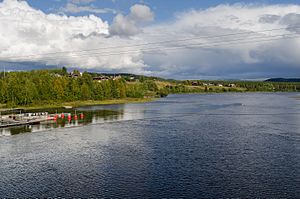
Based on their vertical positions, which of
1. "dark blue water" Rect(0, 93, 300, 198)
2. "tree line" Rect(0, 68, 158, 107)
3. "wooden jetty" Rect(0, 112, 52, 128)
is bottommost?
"dark blue water" Rect(0, 93, 300, 198)

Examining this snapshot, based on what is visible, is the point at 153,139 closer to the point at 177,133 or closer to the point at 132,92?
the point at 177,133

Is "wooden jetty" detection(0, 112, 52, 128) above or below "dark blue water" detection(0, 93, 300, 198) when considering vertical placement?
above

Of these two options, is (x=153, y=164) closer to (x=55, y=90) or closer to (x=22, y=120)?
(x=22, y=120)

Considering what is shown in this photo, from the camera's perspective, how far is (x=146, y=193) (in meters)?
29.0

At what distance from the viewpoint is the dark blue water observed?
29.8 m

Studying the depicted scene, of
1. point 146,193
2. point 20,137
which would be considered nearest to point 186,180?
point 146,193

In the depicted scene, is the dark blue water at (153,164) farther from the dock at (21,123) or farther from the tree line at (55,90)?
the tree line at (55,90)

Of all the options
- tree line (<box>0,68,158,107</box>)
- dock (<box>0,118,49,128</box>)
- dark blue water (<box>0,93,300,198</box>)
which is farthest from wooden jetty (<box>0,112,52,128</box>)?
tree line (<box>0,68,158,107</box>)

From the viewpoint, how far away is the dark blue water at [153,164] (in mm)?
29812

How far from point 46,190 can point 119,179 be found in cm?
720

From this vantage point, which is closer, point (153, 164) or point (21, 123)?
point (153, 164)

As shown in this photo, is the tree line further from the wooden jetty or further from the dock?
the dock

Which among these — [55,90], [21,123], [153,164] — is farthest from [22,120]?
[55,90]

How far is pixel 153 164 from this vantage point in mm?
38312
